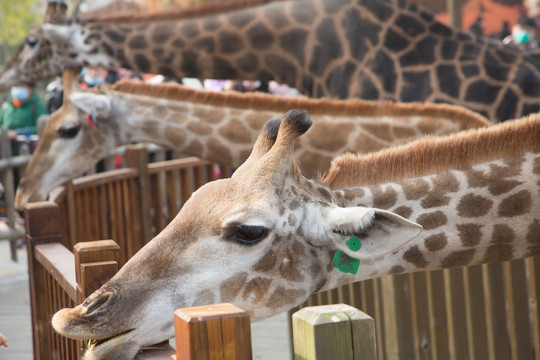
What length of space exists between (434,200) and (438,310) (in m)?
1.31

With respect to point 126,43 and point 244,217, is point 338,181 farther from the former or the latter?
point 126,43

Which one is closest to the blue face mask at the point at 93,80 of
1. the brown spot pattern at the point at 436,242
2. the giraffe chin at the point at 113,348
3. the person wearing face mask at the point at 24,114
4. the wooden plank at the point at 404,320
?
the person wearing face mask at the point at 24,114

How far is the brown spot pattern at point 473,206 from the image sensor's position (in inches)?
124

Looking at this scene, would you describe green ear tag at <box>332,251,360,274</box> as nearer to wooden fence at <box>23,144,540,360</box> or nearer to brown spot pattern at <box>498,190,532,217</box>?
brown spot pattern at <box>498,190,532,217</box>

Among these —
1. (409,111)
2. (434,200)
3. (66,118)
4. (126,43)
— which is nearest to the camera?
(434,200)

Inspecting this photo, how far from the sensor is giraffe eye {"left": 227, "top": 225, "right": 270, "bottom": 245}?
2742 millimetres

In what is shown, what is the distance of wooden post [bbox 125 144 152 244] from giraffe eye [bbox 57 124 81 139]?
0.88 meters

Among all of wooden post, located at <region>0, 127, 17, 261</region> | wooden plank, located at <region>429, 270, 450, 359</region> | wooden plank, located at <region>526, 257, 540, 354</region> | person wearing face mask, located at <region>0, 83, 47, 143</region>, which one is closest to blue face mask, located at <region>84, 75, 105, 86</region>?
person wearing face mask, located at <region>0, 83, 47, 143</region>

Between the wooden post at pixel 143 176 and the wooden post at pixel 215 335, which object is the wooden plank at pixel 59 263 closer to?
the wooden post at pixel 215 335

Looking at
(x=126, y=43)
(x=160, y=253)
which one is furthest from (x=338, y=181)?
(x=126, y=43)

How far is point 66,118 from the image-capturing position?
6027 millimetres

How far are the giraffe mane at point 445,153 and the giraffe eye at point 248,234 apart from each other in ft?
1.71

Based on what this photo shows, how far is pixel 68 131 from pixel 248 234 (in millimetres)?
3634

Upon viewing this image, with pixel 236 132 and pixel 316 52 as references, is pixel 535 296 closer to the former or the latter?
pixel 236 132
